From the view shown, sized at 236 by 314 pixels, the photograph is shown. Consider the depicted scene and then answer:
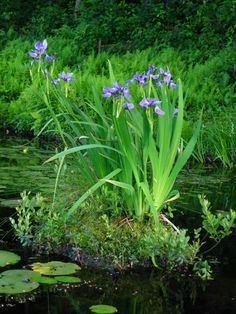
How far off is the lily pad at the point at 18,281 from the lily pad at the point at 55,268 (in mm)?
82

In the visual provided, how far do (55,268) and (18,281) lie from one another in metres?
0.32

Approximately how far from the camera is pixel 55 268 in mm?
3727

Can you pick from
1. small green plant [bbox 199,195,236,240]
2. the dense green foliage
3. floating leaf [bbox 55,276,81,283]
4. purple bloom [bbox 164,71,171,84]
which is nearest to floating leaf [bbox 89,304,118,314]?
floating leaf [bbox 55,276,81,283]

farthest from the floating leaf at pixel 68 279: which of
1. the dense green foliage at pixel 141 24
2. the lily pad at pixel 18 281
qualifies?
the dense green foliage at pixel 141 24

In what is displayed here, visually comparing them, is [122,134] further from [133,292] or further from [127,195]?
[133,292]

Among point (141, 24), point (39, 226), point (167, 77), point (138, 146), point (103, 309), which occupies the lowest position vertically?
point (103, 309)

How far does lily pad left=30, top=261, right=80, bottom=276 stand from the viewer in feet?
12.0

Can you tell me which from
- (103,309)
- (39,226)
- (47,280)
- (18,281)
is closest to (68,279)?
(47,280)

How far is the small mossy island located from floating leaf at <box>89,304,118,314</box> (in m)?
0.01

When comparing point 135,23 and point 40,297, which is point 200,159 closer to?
point 40,297

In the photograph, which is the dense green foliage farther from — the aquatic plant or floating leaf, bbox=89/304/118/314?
floating leaf, bbox=89/304/118/314

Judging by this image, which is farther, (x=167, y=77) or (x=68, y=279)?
(x=167, y=77)

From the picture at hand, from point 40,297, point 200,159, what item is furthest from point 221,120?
point 40,297

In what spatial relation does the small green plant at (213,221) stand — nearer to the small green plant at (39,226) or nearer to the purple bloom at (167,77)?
the purple bloom at (167,77)
